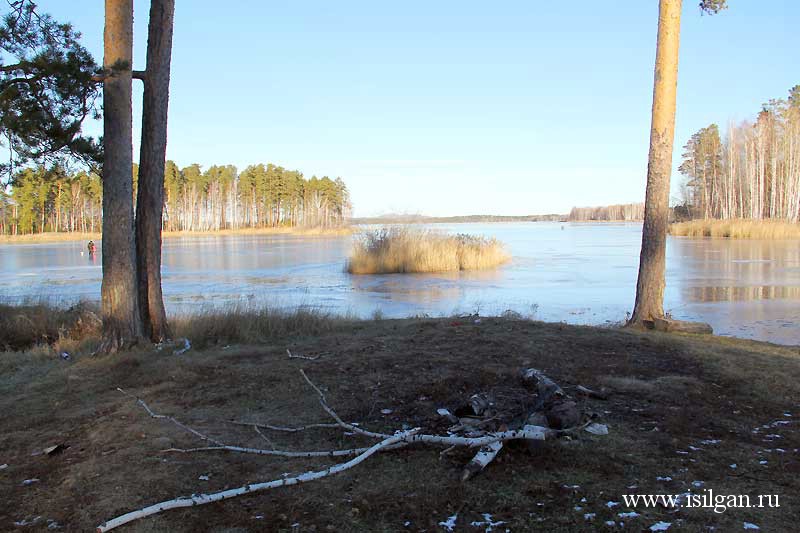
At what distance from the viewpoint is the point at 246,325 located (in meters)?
8.82

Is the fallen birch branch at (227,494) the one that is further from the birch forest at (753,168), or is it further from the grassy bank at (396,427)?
the birch forest at (753,168)

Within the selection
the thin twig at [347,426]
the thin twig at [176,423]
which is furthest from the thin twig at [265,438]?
the thin twig at [347,426]

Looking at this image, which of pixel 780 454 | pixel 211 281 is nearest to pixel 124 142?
pixel 780 454

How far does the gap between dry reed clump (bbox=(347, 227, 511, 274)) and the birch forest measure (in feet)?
121

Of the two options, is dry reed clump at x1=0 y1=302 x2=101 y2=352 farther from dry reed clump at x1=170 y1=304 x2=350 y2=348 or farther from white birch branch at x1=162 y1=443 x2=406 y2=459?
white birch branch at x1=162 y1=443 x2=406 y2=459

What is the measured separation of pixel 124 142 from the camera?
699 cm

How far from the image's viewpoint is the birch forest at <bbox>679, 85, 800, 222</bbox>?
53500 millimetres

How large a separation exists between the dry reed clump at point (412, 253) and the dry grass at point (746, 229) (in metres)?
25.5

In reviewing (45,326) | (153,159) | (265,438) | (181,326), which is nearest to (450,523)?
(265,438)

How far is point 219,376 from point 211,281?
1532 centimetres

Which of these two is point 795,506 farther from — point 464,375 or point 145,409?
point 145,409

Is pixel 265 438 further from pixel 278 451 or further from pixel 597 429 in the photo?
pixel 597 429

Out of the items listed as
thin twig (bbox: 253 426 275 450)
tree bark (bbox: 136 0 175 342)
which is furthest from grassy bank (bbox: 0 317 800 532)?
tree bark (bbox: 136 0 175 342)

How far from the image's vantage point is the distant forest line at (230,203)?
83625 millimetres
